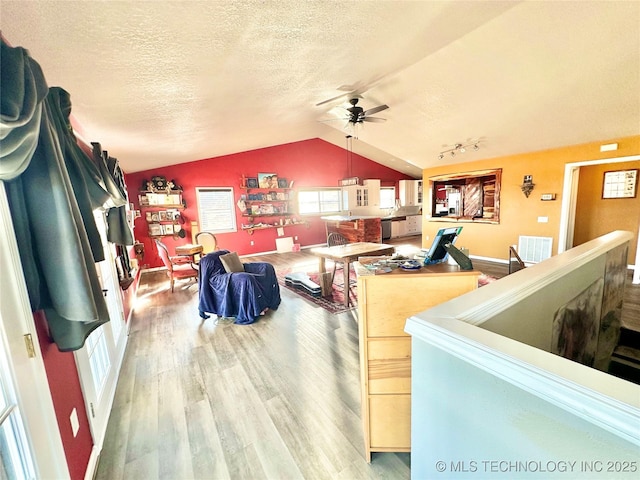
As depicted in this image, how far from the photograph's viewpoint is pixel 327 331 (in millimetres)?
3049

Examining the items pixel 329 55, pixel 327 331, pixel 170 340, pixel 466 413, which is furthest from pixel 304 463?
pixel 329 55

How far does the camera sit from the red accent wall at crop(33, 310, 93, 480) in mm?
1176

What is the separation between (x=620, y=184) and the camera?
16.3 feet

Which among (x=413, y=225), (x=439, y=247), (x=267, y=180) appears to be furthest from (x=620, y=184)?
(x=267, y=180)

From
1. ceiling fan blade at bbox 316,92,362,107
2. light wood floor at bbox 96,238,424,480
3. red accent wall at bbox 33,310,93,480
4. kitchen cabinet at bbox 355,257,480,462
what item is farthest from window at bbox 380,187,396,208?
red accent wall at bbox 33,310,93,480

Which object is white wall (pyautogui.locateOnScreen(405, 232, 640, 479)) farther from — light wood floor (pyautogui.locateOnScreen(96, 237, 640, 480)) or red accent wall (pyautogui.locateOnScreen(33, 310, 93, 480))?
red accent wall (pyautogui.locateOnScreen(33, 310, 93, 480))

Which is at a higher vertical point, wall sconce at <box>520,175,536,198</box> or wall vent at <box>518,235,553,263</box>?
wall sconce at <box>520,175,536,198</box>

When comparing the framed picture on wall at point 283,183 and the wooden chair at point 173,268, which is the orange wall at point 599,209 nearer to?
the framed picture on wall at point 283,183

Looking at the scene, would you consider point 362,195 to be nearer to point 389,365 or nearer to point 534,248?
point 534,248

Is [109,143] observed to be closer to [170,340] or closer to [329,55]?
[170,340]

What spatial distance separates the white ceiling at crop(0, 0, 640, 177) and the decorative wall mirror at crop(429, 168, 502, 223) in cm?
156

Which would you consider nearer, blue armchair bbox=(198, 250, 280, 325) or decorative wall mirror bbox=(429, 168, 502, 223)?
blue armchair bbox=(198, 250, 280, 325)

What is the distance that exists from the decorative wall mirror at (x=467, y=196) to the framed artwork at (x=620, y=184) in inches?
70.7

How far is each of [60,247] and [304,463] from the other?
5.33 feet
